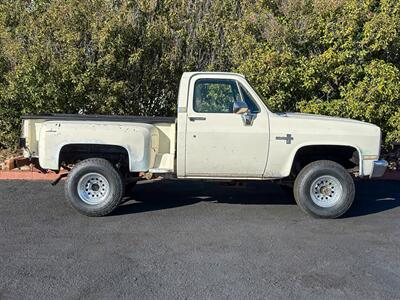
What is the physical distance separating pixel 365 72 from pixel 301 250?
550 centimetres

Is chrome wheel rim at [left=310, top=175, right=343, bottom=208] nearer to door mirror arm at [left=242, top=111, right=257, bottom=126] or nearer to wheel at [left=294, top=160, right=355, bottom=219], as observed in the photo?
wheel at [left=294, top=160, right=355, bottom=219]

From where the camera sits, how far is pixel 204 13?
11.2 m

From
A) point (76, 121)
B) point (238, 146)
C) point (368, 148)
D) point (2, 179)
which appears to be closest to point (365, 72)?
point (368, 148)

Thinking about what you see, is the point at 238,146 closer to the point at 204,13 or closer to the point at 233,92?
the point at 233,92

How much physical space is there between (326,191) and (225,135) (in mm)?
1604

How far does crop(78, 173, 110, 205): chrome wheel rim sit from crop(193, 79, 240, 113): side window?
1.58 meters

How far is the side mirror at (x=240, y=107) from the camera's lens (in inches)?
274

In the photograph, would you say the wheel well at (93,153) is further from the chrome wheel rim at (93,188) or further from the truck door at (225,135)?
the truck door at (225,135)

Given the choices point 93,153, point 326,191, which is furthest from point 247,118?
point 93,153

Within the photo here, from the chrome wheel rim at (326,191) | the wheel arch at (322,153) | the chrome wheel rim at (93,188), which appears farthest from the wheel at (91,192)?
the chrome wheel rim at (326,191)

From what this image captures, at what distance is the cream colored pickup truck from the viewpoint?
274 inches

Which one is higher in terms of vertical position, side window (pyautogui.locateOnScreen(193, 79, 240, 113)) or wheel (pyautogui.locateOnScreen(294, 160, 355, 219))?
side window (pyautogui.locateOnScreen(193, 79, 240, 113))

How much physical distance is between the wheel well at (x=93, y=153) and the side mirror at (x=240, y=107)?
157 centimetres

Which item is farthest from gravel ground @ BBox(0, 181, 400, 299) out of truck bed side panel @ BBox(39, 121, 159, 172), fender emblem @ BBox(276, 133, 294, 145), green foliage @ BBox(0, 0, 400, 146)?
green foliage @ BBox(0, 0, 400, 146)
